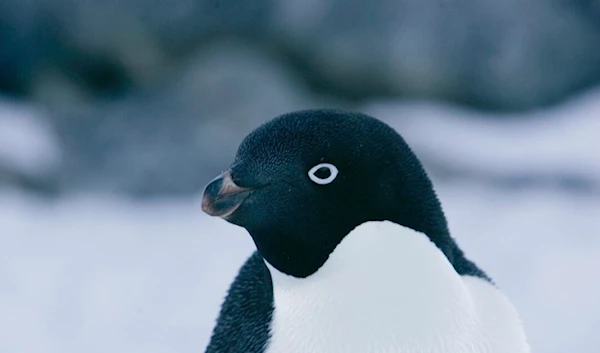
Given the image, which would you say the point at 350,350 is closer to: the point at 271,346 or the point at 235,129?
the point at 271,346

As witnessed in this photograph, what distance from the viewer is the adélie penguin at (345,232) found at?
995 millimetres

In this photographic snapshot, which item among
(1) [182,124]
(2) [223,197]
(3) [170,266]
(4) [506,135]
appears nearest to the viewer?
(2) [223,197]

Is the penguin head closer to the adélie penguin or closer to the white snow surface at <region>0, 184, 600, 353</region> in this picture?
the adélie penguin

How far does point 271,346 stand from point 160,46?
236 centimetres

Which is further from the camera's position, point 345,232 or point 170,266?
point 170,266

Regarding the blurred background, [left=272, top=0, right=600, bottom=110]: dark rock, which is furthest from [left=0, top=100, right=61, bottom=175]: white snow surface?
[left=272, top=0, right=600, bottom=110]: dark rock

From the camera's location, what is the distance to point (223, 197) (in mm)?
991

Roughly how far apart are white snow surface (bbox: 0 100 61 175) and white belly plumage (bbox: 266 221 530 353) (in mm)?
2303

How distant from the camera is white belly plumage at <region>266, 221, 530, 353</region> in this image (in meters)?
1.00

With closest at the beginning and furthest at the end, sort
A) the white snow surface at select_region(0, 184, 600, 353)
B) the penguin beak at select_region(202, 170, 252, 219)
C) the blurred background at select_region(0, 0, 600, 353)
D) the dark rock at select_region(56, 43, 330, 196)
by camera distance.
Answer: the penguin beak at select_region(202, 170, 252, 219), the white snow surface at select_region(0, 184, 600, 353), the blurred background at select_region(0, 0, 600, 353), the dark rock at select_region(56, 43, 330, 196)

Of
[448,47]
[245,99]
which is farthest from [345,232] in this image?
[448,47]

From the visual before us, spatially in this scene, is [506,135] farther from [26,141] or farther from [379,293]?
[379,293]

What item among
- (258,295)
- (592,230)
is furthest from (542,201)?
(258,295)

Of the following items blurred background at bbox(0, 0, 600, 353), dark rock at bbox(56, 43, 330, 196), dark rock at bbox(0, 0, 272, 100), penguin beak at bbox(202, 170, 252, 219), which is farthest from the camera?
dark rock at bbox(0, 0, 272, 100)
